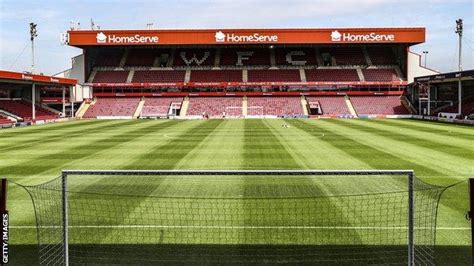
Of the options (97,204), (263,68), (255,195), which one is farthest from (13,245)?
(263,68)

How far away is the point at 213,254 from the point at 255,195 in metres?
5.06

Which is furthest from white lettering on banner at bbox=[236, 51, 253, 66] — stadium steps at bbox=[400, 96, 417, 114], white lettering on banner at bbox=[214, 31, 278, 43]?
stadium steps at bbox=[400, 96, 417, 114]

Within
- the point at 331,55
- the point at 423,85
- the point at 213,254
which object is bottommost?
the point at 213,254

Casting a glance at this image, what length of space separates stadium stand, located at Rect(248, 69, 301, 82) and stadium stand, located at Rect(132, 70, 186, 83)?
11.1m

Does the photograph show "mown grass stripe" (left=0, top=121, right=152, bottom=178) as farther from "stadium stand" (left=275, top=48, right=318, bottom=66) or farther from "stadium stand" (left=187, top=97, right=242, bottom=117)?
"stadium stand" (left=275, top=48, right=318, bottom=66)

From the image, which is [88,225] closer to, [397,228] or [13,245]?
[13,245]

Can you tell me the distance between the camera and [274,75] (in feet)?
246

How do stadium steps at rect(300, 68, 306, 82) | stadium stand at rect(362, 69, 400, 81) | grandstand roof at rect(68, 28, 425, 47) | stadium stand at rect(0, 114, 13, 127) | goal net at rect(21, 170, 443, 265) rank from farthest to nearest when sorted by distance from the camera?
stadium steps at rect(300, 68, 306, 82), stadium stand at rect(362, 69, 400, 81), grandstand roof at rect(68, 28, 425, 47), stadium stand at rect(0, 114, 13, 127), goal net at rect(21, 170, 443, 265)

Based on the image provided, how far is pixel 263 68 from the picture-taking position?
77.0m

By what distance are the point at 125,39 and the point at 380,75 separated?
129ft

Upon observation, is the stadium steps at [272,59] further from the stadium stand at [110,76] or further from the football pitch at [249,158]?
the football pitch at [249,158]

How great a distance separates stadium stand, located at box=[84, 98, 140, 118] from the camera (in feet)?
221

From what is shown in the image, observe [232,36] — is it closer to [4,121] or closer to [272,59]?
[272,59]

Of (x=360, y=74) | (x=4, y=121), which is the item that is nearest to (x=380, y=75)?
(x=360, y=74)
